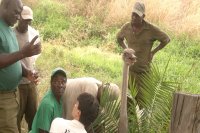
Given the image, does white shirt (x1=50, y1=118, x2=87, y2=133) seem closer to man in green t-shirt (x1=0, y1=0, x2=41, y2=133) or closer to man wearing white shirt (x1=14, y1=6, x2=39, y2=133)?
man in green t-shirt (x1=0, y1=0, x2=41, y2=133)

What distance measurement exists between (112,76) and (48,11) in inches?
153

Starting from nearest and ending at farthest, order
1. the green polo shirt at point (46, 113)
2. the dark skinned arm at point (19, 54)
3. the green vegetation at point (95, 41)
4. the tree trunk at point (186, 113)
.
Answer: the tree trunk at point (186, 113)
the dark skinned arm at point (19, 54)
the green polo shirt at point (46, 113)
the green vegetation at point (95, 41)

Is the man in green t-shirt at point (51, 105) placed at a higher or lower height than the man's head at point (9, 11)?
lower

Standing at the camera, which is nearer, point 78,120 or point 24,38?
point 78,120

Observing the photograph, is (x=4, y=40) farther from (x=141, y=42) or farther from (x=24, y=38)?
(x=141, y=42)

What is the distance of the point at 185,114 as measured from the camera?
2.02 m

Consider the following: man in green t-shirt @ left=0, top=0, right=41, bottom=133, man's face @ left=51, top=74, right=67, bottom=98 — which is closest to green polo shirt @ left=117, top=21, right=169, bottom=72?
man's face @ left=51, top=74, right=67, bottom=98

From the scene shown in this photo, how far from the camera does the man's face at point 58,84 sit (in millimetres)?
4098

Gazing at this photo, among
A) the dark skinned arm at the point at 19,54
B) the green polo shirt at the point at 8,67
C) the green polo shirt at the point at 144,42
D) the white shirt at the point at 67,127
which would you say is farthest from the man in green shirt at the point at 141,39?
the white shirt at the point at 67,127

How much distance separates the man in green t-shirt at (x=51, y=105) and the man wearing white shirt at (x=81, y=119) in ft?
2.42

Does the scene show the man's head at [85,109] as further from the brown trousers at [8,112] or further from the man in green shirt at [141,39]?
the man in green shirt at [141,39]

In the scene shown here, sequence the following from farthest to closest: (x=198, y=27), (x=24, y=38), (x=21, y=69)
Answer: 1. (x=198, y=27)
2. (x=24, y=38)
3. (x=21, y=69)

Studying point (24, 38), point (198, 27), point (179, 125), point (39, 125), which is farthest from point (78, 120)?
point (198, 27)

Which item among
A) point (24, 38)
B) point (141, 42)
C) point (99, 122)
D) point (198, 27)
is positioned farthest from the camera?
point (198, 27)
